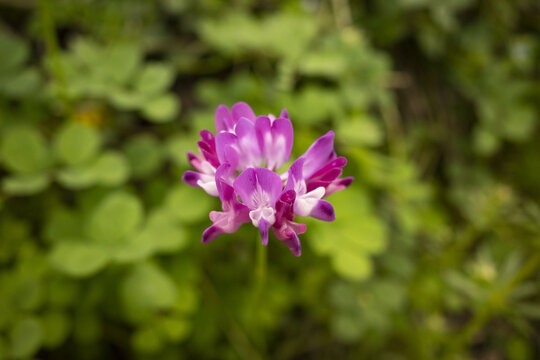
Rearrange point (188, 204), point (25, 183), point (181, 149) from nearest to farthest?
point (25, 183), point (188, 204), point (181, 149)

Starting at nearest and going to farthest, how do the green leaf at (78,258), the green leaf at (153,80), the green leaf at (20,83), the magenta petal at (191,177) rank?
the magenta petal at (191,177) → the green leaf at (78,258) → the green leaf at (20,83) → the green leaf at (153,80)

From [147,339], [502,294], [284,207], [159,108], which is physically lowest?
[502,294]

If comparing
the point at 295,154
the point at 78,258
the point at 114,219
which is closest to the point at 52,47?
the point at 114,219

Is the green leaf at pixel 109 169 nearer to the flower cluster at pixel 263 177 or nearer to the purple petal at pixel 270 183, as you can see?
the flower cluster at pixel 263 177

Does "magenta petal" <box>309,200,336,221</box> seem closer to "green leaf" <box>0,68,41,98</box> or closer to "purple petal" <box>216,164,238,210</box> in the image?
"purple petal" <box>216,164,238,210</box>

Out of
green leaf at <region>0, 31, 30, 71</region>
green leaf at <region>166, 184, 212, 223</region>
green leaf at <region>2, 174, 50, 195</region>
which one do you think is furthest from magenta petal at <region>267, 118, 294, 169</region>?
green leaf at <region>0, 31, 30, 71</region>

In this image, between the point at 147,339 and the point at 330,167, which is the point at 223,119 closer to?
the point at 330,167

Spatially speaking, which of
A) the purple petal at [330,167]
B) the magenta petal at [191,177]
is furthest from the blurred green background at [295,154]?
the purple petal at [330,167]
